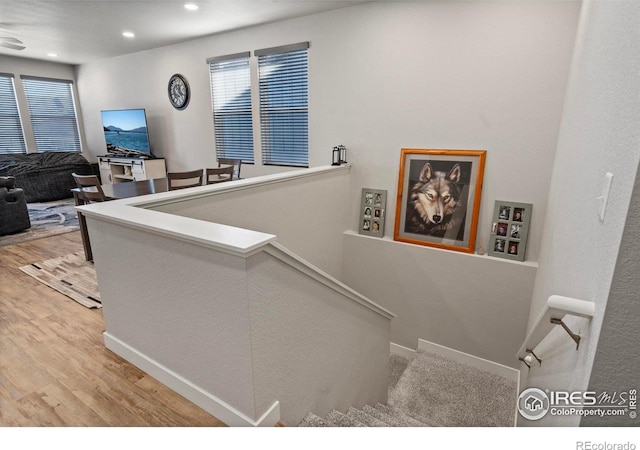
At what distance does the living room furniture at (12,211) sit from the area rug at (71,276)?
1.47 metres

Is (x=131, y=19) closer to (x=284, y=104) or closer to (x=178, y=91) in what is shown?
(x=178, y=91)

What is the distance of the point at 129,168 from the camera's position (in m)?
6.29

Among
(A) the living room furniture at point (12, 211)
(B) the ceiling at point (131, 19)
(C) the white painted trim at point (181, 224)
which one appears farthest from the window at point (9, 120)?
(C) the white painted trim at point (181, 224)

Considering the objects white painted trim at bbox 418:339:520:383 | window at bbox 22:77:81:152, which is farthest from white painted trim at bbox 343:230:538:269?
window at bbox 22:77:81:152

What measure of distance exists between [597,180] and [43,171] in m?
8.21

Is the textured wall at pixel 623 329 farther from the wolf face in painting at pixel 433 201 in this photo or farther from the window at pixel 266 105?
the window at pixel 266 105

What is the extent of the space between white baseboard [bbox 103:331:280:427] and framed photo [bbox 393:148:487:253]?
8.16 ft

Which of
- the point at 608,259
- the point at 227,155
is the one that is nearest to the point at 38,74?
the point at 227,155

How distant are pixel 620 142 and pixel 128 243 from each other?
6.30ft

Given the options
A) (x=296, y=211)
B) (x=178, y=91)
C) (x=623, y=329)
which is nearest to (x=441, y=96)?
(x=296, y=211)

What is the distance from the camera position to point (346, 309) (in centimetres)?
211

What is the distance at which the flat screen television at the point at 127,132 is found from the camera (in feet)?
19.0

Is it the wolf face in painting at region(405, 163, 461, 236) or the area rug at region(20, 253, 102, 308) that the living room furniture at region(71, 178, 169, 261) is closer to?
the area rug at region(20, 253, 102, 308)
